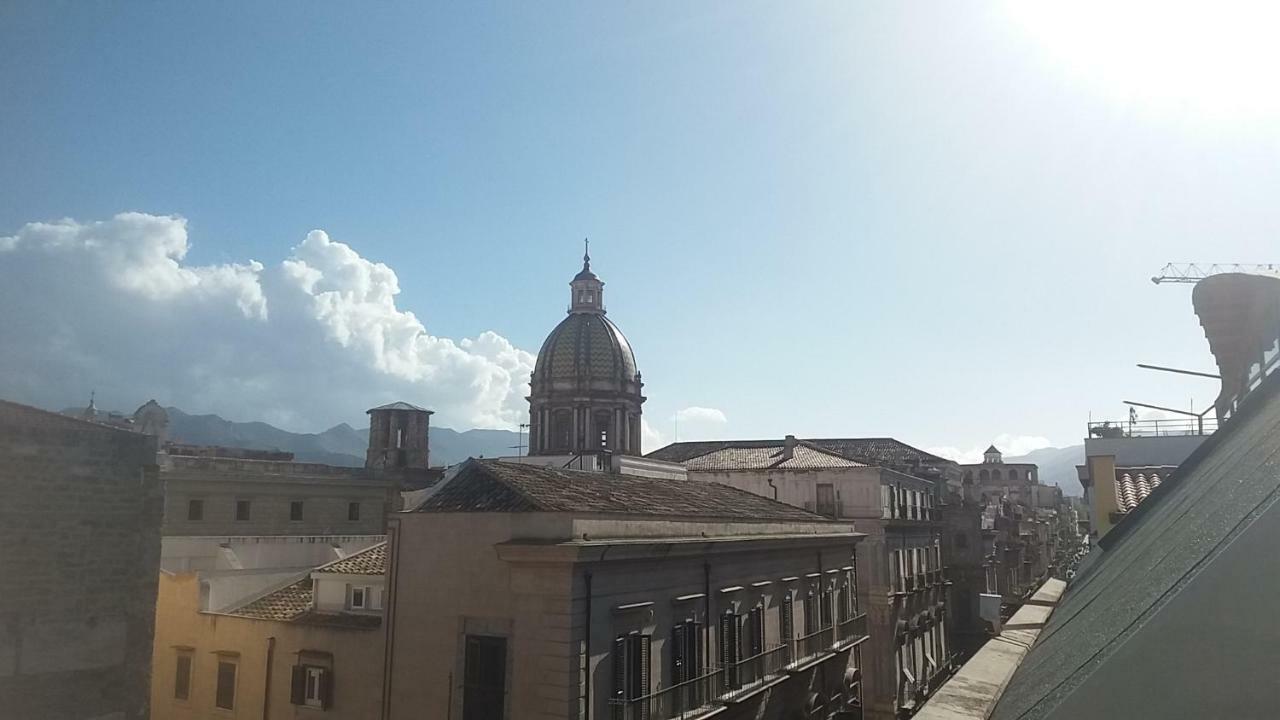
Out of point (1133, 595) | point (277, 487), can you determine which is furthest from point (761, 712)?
point (277, 487)

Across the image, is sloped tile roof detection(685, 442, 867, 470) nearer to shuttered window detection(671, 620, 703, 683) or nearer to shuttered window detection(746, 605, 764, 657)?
shuttered window detection(746, 605, 764, 657)

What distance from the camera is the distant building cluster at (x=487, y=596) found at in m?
12.7

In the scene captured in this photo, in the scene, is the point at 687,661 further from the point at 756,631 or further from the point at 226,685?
the point at 226,685

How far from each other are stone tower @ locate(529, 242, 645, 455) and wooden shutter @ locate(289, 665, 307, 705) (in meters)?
32.1

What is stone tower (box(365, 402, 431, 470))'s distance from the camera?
5403 centimetres

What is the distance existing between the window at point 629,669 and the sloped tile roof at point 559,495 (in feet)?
8.30

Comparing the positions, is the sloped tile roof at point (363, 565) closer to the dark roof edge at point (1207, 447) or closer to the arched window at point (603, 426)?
the dark roof edge at point (1207, 447)

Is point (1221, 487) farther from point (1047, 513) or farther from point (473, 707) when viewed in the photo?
point (1047, 513)

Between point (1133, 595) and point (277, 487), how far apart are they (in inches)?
1824

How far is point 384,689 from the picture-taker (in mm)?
17875

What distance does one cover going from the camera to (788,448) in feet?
136

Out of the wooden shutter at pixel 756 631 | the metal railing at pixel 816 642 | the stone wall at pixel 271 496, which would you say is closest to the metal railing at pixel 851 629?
the metal railing at pixel 816 642

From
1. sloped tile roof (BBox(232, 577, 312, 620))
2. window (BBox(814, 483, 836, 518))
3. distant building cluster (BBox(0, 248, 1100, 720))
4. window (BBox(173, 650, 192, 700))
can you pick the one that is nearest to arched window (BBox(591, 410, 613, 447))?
distant building cluster (BBox(0, 248, 1100, 720))

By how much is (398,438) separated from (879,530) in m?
32.2
